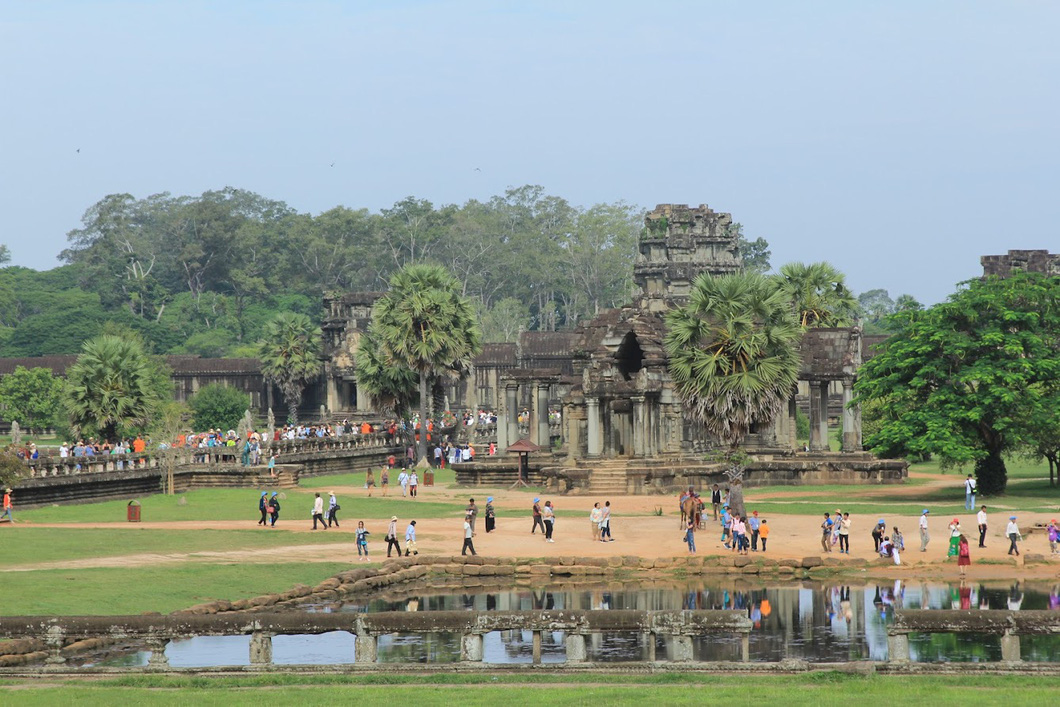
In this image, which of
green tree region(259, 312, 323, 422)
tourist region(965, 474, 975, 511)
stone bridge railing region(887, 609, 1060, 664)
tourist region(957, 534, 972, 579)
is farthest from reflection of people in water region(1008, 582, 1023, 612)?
green tree region(259, 312, 323, 422)

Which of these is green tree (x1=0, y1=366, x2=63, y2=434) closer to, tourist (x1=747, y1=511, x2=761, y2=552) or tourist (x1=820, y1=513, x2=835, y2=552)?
tourist (x1=747, y1=511, x2=761, y2=552)

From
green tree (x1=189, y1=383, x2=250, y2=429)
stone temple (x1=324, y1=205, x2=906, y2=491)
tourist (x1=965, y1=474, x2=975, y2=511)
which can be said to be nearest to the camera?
tourist (x1=965, y1=474, x2=975, y2=511)

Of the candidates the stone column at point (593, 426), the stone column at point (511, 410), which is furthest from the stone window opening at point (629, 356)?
the stone column at point (511, 410)

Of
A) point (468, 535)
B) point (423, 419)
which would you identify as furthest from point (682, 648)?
point (423, 419)

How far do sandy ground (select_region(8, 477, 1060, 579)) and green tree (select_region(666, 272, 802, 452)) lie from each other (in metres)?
3.85

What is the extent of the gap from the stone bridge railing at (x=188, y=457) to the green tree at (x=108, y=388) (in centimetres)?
271

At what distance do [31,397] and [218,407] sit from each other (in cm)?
1271

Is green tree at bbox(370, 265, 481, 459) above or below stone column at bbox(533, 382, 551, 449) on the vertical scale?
above

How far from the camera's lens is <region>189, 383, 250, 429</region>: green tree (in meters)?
107

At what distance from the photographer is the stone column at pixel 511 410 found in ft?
239

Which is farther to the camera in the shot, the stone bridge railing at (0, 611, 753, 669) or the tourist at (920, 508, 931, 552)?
the tourist at (920, 508, 931, 552)

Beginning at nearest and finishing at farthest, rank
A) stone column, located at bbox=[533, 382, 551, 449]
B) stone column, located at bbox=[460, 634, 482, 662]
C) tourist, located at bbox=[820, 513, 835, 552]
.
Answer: stone column, located at bbox=[460, 634, 482, 662], tourist, located at bbox=[820, 513, 835, 552], stone column, located at bbox=[533, 382, 551, 449]

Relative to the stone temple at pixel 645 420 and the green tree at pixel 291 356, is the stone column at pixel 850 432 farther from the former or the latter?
the green tree at pixel 291 356

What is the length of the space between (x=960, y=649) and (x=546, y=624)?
375 inches
